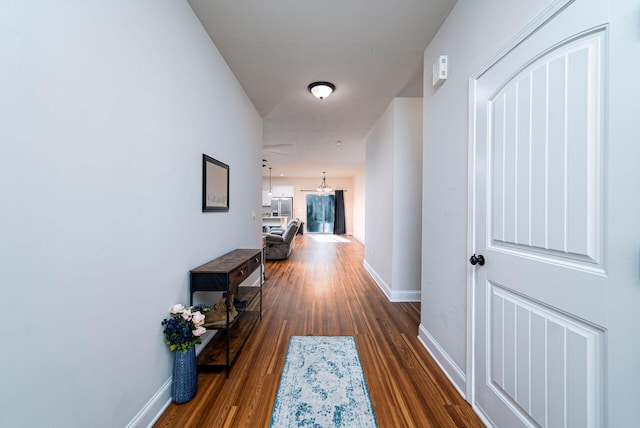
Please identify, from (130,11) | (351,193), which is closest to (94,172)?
(130,11)

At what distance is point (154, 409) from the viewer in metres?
1.46

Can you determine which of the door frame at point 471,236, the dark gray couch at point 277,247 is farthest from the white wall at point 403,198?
the dark gray couch at point 277,247

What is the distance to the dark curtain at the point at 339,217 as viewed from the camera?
37.7 feet

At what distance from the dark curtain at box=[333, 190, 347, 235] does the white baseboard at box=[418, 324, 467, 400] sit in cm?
918

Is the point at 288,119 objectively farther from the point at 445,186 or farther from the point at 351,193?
the point at 351,193

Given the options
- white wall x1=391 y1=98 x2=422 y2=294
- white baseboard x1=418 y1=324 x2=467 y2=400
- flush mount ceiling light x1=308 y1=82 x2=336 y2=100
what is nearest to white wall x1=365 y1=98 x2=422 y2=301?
white wall x1=391 y1=98 x2=422 y2=294

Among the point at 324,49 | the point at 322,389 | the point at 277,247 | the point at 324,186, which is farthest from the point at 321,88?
the point at 324,186

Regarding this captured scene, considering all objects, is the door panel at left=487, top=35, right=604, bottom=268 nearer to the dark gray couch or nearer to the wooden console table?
the wooden console table

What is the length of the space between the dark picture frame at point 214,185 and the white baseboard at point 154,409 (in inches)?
46.9

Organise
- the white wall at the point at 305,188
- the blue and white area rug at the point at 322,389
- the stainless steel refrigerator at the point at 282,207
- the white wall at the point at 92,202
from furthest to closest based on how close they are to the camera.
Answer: the white wall at the point at 305,188 < the stainless steel refrigerator at the point at 282,207 < the blue and white area rug at the point at 322,389 < the white wall at the point at 92,202

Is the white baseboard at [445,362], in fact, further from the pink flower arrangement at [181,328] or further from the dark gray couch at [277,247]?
the dark gray couch at [277,247]

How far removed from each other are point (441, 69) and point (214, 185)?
6.63 feet

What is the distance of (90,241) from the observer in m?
1.06

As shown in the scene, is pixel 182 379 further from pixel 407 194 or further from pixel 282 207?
pixel 282 207
